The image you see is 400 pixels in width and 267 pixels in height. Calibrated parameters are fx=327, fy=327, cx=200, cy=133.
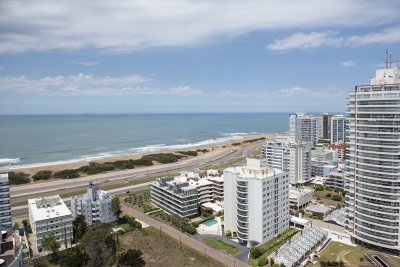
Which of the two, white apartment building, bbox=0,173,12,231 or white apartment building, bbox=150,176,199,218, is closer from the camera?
white apartment building, bbox=0,173,12,231

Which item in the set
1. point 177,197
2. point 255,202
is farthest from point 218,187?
point 255,202

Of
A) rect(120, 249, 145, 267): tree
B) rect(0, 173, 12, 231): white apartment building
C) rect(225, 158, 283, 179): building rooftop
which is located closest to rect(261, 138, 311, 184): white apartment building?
rect(225, 158, 283, 179): building rooftop

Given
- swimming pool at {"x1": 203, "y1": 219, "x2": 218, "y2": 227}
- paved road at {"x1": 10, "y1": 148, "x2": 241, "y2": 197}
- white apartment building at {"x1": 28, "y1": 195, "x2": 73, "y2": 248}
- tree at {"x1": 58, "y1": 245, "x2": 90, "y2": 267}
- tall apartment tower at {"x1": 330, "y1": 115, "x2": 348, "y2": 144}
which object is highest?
tall apartment tower at {"x1": 330, "y1": 115, "x2": 348, "y2": 144}

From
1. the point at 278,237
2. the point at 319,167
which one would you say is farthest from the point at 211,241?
the point at 319,167

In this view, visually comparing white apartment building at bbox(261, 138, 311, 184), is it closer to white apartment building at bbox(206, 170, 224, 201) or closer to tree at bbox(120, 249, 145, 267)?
white apartment building at bbox(206, 170, 224, 201)

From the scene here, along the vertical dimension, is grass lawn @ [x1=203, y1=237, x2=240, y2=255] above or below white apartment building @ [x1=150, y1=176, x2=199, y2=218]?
below
